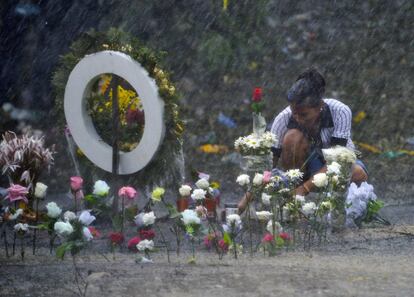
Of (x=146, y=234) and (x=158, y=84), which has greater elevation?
(x=158, y=84)

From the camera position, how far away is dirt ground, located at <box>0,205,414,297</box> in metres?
3.30

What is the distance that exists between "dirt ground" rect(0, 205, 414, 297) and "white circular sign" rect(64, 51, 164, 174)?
3.62 ft

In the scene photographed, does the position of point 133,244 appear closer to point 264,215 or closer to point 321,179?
point 264,215

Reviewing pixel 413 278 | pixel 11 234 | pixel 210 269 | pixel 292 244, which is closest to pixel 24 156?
pixel 11 234

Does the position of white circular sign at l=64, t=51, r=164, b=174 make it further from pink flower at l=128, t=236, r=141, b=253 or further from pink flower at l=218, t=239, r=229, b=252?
pink flower at l=218, t=239, r=229, b=252

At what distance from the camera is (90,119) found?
19.4ft

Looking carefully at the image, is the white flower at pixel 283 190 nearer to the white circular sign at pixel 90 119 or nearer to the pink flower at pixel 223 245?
the pink flower at pixel 223 245

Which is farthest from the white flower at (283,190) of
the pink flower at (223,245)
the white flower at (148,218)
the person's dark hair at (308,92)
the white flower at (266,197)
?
the person's dark hair at (308,92)

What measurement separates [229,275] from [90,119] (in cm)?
263

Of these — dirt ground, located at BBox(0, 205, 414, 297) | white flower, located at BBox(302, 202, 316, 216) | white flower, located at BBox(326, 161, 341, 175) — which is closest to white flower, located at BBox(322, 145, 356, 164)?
white flower, located at BBox(326, 161, 341, 175)

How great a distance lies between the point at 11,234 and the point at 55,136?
2.96m

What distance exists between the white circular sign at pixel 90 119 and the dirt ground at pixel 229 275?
1104mm

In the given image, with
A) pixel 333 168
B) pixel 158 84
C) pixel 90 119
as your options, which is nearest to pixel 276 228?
pixel 333 168

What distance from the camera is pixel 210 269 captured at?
12.3ft
